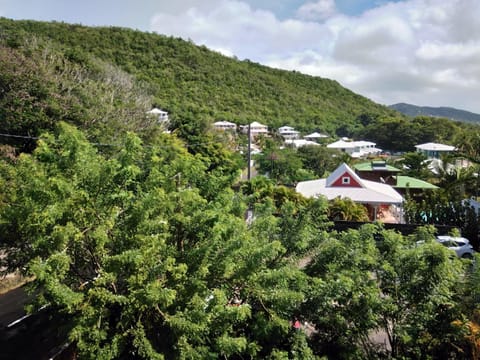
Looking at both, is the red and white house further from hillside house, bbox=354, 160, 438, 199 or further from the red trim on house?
hillside house, bbox=354, 160, 438, 199

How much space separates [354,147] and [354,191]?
30448 millimetres

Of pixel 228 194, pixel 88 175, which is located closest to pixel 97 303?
pixel 88 175

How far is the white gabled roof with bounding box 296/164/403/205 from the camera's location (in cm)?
1783

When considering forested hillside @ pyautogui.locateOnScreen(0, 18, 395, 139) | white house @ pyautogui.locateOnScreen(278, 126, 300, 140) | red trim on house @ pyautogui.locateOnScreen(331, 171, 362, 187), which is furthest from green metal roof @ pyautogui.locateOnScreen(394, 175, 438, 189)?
white house @ pyautogui.locateOnScreen(278, 126, 300, 140)

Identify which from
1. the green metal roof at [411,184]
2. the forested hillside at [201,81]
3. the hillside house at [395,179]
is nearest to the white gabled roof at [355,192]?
the hillside house at [395,179]

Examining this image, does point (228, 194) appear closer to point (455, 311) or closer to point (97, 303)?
point (97, 303)

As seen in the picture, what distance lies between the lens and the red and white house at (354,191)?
1788 centimetres

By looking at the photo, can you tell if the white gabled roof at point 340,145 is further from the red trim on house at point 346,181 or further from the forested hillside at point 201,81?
the red trim on house at point 346,181

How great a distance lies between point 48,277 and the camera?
14.6 feet

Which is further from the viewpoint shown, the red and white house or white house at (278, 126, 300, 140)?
white house at (278, 126, 300, 140)

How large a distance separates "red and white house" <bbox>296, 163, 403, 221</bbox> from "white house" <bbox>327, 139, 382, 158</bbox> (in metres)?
22.6

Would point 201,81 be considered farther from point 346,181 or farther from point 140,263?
point 140,263

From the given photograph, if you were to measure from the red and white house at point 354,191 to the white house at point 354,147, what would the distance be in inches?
890

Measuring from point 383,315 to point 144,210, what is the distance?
14.7ft
